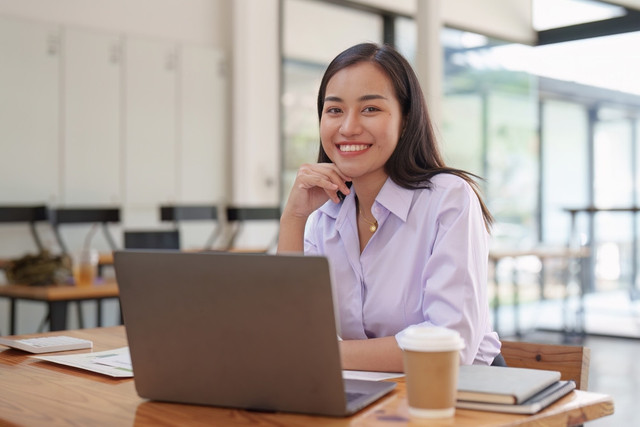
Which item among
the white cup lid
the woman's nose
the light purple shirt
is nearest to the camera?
the white cup lid

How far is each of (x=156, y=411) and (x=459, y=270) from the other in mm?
587

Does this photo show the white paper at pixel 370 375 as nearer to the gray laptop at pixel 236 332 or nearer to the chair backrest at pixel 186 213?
the gray laptop at pixel 236 332

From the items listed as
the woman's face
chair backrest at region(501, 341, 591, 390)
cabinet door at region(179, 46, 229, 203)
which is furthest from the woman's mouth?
cabinet door at region(179, 46, 229, 203)

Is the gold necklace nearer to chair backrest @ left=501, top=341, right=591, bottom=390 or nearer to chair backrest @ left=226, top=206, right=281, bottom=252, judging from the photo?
chair backrest @ left=501, top=341, right=591, bottom=390

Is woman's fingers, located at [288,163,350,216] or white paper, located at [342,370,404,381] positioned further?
woman's fingers, located at [288,163,350,216]

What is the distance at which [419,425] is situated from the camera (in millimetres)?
986

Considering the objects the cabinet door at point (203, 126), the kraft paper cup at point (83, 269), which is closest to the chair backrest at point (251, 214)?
the cabinet door at point (203, 126)

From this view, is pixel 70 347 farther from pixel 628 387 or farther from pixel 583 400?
pixel 628 387

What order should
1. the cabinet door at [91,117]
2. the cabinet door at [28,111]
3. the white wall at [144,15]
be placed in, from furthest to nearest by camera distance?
the cabinet door at [91,117] < the white wall at [144,15] < the cabinet door at [28,111]

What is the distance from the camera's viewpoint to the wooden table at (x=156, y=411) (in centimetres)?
102

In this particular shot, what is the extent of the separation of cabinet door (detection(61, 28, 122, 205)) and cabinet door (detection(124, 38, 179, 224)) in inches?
3.8

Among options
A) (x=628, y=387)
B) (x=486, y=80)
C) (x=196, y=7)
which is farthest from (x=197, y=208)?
(x=486, y=80)

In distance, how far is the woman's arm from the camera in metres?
1.36

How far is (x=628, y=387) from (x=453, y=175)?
3437mm
